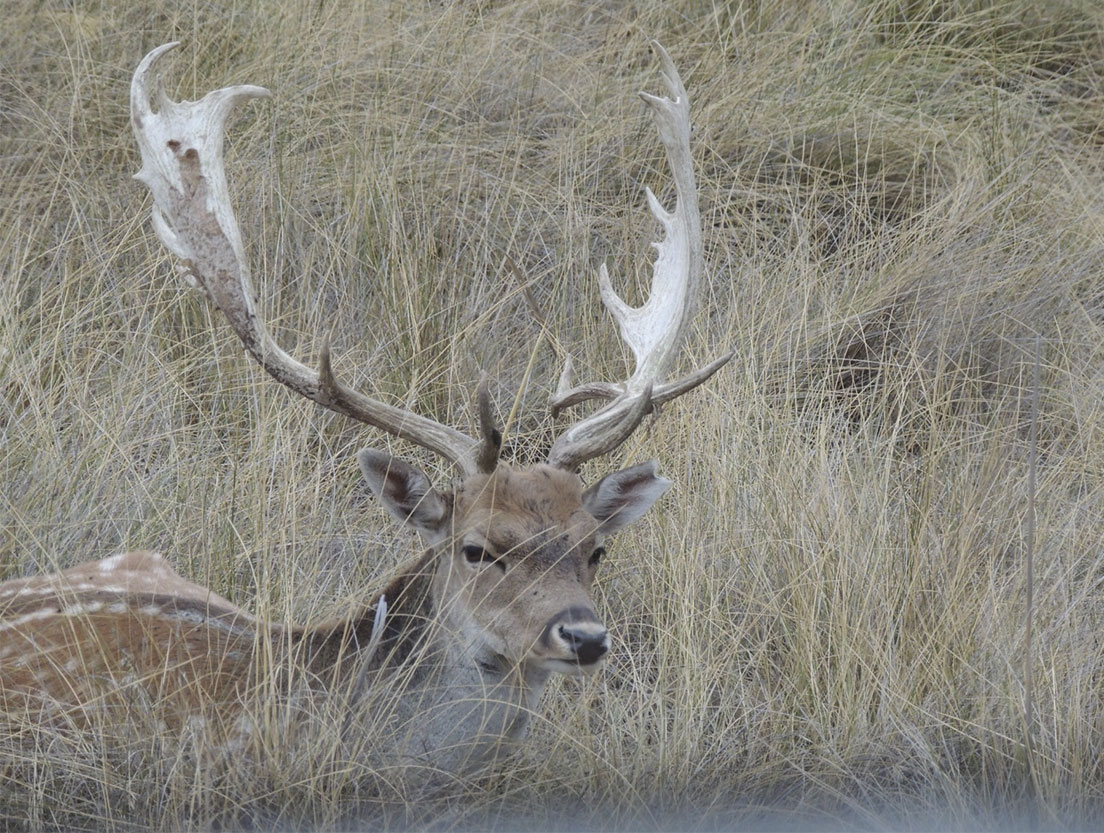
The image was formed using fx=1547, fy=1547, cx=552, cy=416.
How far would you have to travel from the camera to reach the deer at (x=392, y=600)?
3842 mm

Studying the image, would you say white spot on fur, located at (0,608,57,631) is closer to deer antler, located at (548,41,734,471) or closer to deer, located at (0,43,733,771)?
deer, located at (0,43,733,771)

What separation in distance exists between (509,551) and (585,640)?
360mm

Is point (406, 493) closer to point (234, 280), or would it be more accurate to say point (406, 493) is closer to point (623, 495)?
point (623, 495)

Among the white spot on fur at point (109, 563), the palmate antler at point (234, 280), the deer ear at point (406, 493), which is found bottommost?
the white spot on fur at point (109, 563)

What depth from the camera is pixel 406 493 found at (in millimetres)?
4027

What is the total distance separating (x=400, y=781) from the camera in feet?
12.4

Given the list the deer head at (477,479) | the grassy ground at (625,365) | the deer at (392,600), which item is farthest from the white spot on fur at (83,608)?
the deer head at (477,479)

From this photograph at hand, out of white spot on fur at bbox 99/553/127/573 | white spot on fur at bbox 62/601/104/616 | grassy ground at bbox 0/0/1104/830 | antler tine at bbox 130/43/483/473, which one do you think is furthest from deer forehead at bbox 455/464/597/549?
white spot on fur at bbox 99/553/127/573

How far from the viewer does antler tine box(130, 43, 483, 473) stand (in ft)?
13.6

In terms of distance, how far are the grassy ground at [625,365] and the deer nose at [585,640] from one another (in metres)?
0.40

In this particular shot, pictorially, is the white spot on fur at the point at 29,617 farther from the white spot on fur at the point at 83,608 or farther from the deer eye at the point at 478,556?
the deer eye at the point at 478,556

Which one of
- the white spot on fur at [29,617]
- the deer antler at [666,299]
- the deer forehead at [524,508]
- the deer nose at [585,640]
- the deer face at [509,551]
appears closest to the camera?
the deer nose at [585,640]

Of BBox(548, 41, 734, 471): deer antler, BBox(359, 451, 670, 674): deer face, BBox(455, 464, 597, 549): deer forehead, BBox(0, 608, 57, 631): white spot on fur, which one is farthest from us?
BBox(548, 41, 734, 471): deer antler

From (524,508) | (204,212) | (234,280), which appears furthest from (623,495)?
(204,212)
